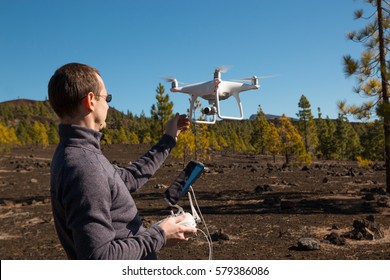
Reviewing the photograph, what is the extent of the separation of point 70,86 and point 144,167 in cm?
83

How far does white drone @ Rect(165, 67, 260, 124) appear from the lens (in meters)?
2.54

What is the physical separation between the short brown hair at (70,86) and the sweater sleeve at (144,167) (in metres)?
0.59

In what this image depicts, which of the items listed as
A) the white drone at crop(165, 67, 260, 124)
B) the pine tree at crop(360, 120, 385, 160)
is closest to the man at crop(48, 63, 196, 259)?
the white drone at crop(165, 67, 260, 124)

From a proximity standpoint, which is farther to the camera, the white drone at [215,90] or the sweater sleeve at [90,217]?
the white drone at [215,90]

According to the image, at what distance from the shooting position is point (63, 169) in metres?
1.66

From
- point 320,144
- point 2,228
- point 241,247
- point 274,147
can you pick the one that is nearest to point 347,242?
point 241,247

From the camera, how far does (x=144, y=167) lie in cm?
242

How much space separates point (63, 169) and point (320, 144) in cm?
5830

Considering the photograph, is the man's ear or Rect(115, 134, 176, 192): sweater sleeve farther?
Rect(115, 134, 176, 192): sweater sleeve

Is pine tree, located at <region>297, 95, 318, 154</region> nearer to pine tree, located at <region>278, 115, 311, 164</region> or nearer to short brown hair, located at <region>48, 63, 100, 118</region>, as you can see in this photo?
pine tree, located at <region>278, 115, 311, 164</region>

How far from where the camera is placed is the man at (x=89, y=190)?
5.21 ft

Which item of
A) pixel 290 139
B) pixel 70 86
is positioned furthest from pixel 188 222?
pixel 290 139

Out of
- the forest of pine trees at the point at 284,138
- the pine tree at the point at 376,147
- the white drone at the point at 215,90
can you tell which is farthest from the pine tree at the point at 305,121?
the white drone at the point at 215,90

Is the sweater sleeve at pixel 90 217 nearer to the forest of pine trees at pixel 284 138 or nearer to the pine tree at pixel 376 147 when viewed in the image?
the forest of pine trees at pixel 284 138
